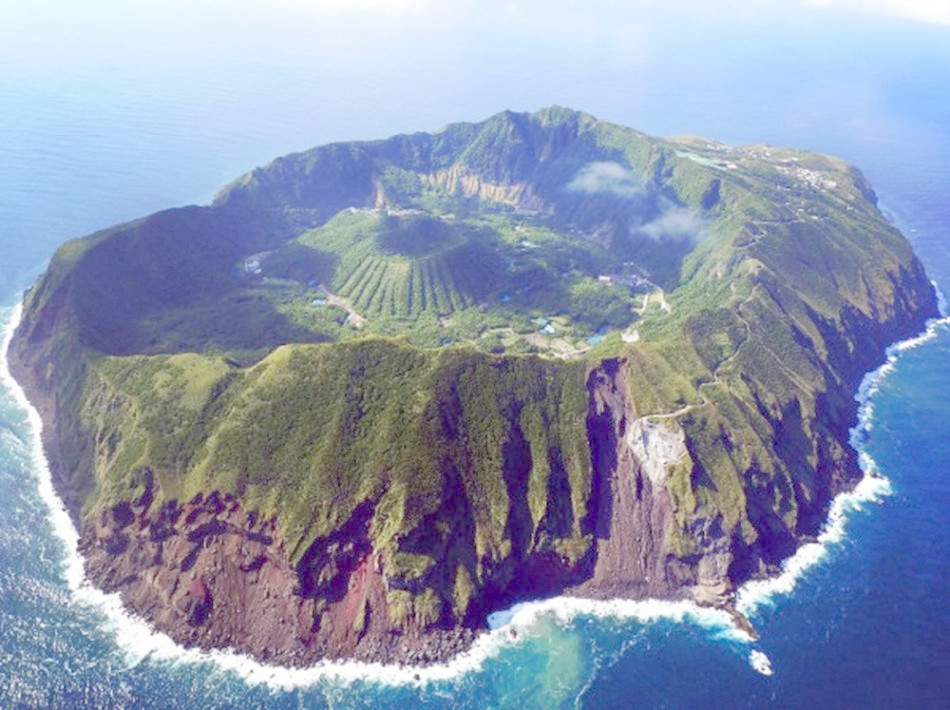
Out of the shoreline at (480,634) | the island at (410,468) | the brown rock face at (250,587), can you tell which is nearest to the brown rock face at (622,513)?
the island at (410,468)

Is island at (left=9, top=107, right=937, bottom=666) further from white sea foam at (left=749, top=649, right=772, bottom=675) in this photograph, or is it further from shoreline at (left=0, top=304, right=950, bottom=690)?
white sea foam at (left=749, top=649, right=772, bottom=675)

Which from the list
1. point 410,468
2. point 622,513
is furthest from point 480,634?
point 622,513

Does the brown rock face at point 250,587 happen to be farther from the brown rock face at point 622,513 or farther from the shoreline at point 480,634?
the brown rock face at point 622,513

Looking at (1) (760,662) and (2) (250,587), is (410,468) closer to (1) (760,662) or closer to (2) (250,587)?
(2) (250,587)

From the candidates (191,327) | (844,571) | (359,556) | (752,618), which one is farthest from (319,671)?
(191,327)

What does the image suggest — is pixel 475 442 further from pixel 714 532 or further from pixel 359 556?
pixel 714 532

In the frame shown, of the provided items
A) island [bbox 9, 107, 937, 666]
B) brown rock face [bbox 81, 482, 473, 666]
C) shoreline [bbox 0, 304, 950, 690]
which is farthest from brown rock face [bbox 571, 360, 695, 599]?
brown rock face [bbox 81, 482, 473, 666]
